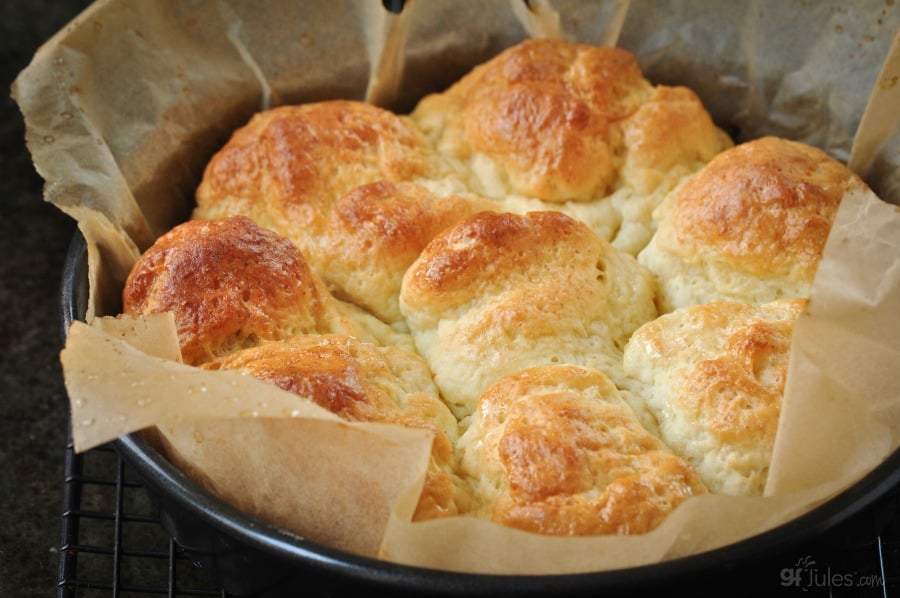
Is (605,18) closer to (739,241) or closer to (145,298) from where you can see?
(739,241)

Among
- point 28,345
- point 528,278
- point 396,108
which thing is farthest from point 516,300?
point 28,345

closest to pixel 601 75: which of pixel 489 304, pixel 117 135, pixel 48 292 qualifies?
pixel 489 304

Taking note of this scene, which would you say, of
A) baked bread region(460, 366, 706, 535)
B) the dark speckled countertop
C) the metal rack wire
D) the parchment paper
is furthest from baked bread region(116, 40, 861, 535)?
the dark speckled countertop

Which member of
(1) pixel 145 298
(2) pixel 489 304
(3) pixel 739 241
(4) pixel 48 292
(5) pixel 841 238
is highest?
(5) pixel 841 238

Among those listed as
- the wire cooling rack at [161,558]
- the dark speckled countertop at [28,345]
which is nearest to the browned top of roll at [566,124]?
the wire cooling rack at [161,558]

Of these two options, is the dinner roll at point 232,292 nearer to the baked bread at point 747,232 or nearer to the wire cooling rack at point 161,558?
the wire cooling rack at point 161,558

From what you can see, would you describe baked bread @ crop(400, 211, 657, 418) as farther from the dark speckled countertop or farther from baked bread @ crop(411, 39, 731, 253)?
the dark speckled countertop

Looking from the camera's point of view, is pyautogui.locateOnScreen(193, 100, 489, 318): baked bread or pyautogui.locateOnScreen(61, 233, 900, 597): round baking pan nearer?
pyautogui.locateOnScreen(61, 233, 900, 597): round baking pan
